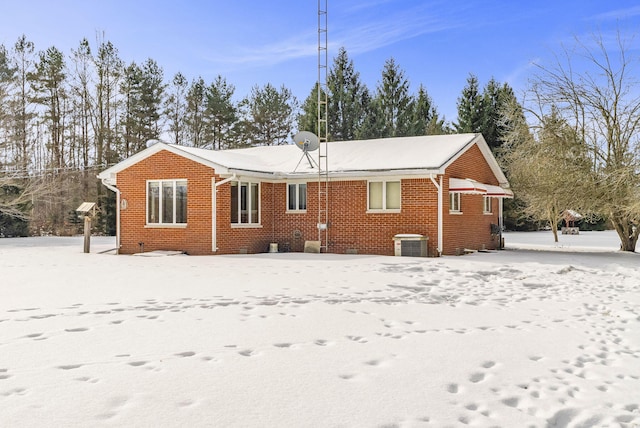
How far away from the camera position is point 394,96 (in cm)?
4544

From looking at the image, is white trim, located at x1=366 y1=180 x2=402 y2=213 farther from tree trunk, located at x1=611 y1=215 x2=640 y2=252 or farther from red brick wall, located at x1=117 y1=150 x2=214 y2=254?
tree trunk, located at x1=611 y1=215 x2=640 y2=252

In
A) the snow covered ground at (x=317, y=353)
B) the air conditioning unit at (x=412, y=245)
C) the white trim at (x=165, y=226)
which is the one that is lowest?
the snow covered ground at (x=317, y=353)

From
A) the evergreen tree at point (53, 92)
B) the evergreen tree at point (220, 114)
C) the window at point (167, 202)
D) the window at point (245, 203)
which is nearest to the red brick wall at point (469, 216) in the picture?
the window at point (245, 203)

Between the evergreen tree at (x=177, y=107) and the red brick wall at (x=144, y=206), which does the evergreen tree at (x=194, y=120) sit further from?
the red brick wall at (x=144, y=206)

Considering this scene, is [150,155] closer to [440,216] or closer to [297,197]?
[297,197]

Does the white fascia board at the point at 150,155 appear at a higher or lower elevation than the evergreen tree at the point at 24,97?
lower

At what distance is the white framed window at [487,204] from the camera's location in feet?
71.0

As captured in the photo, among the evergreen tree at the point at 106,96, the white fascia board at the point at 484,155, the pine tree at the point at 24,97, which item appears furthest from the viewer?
the evergreen tree at the point at 106,96

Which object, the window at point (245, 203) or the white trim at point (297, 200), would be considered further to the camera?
the white trim at point (297, 200)

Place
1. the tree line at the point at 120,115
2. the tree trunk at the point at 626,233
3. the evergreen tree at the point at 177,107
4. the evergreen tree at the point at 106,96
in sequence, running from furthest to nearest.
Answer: the evergreen tree at the point at 177,107 < the evergreen tree at the point at 106,96 < the tree line at the point at 120,115 < the tree trunk at the point at 626,233

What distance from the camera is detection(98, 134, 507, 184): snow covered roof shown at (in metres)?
17.4

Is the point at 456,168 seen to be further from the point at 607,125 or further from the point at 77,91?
the point at 77,91

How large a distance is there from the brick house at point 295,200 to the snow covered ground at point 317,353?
6.55 m

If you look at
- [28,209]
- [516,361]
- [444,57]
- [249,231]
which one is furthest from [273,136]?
[516,361]
